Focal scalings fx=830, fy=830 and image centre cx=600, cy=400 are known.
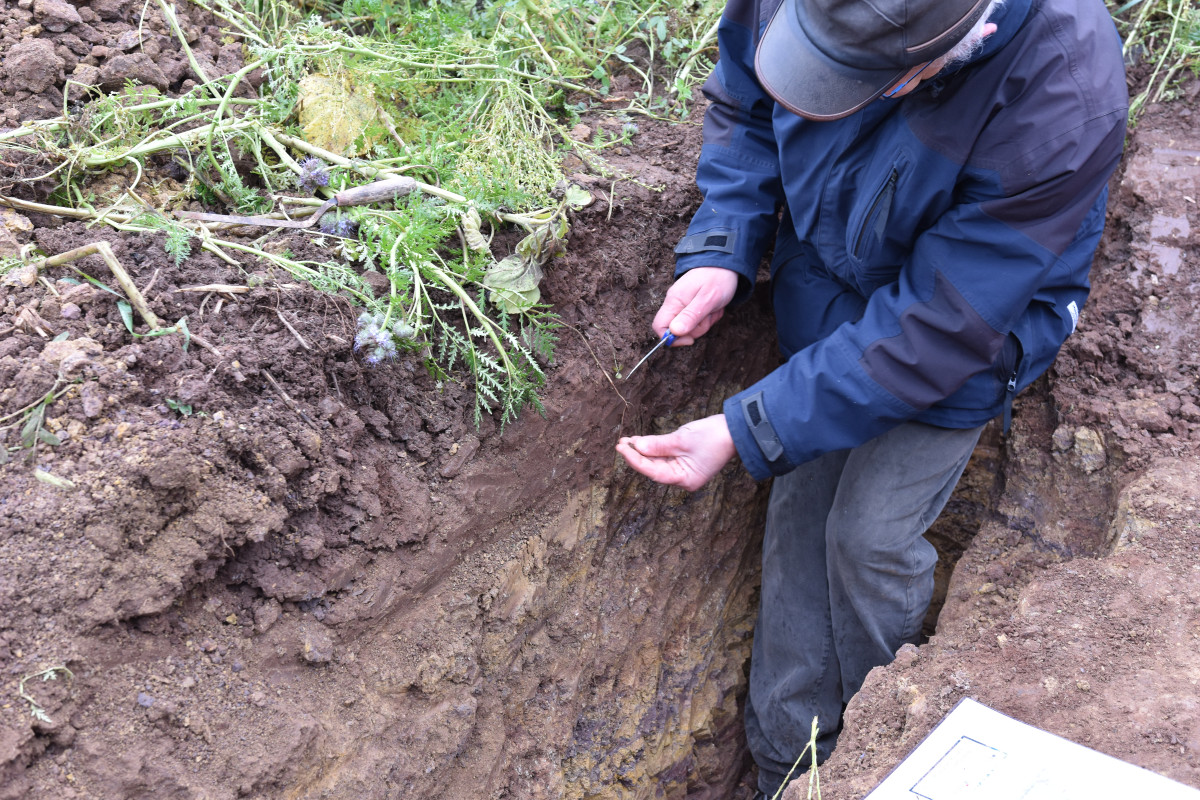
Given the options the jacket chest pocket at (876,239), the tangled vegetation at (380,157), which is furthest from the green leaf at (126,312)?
the jacket chest pocket at (876,239)

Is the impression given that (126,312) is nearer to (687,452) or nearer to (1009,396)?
(687,452)

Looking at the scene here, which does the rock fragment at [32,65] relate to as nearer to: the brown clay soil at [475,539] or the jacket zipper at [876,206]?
the brown clay soil at [475,539]

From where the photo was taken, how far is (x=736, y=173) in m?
2.08

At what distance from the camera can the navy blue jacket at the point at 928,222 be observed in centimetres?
150

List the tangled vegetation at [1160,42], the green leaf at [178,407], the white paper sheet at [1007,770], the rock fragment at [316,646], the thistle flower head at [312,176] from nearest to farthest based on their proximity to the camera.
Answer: the white paper sheet at [1007,770]
the green leaf at [178,407]
the rock fragment at [316,646]
the thistle flower head at [312,176]
the tangled vegetation at [1160,42]

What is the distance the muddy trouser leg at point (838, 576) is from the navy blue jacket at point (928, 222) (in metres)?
0.18

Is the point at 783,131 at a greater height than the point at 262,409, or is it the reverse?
the point at 783,131

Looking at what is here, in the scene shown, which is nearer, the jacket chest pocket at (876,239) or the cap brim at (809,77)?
the cap brim at (809,77)

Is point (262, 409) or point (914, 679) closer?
point (262, 409)

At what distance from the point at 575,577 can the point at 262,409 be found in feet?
3.22

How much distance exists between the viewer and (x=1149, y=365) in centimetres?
225

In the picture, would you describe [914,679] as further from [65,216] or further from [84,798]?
[65,216]

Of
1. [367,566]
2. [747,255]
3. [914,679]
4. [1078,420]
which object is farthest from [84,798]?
[1078,420]

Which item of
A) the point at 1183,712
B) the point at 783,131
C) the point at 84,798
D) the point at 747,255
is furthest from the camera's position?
the point at 747,255
